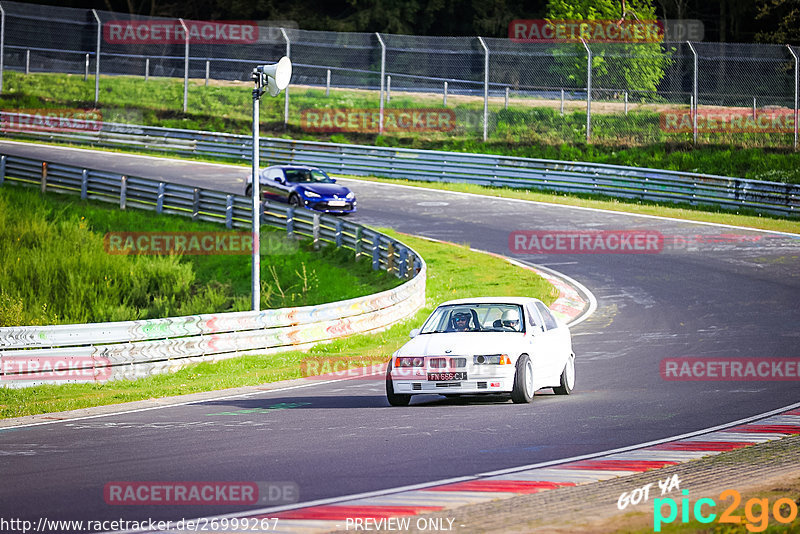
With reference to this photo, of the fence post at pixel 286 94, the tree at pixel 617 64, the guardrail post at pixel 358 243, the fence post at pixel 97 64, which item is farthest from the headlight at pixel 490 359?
the fence post at pixel 97 64

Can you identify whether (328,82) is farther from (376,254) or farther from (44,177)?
(376,254)

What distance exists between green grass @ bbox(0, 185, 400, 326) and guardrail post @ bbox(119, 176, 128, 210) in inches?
68.7

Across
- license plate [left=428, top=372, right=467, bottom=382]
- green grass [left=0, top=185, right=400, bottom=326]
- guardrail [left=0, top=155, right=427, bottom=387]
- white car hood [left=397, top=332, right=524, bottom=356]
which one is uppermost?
white car hood [left=397, top=332, right=524, bottom=356]

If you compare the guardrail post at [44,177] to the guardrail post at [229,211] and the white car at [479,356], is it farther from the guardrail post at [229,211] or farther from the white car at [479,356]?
the white car at [479,356]

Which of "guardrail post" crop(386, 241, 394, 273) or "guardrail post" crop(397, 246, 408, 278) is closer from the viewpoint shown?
"guardrail post" crop(397, 246, 408, 278)

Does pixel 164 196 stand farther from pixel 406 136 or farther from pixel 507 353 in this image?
pixel 507 353

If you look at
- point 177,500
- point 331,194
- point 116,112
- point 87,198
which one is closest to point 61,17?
point 116,112

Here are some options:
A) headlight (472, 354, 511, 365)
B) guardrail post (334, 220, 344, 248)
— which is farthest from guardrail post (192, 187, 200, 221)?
headlight (472, 354, 511, 365)

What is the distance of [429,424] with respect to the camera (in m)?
11.0

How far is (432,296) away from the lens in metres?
23.8

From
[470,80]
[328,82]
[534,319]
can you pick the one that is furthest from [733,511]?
[328,82]

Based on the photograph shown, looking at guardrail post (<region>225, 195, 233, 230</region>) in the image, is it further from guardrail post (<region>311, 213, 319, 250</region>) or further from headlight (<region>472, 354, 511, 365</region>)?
headlight (<region>472, 354, 511, 365</region>)

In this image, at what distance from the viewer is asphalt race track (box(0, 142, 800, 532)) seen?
334 inches

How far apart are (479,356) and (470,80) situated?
3037 cm
